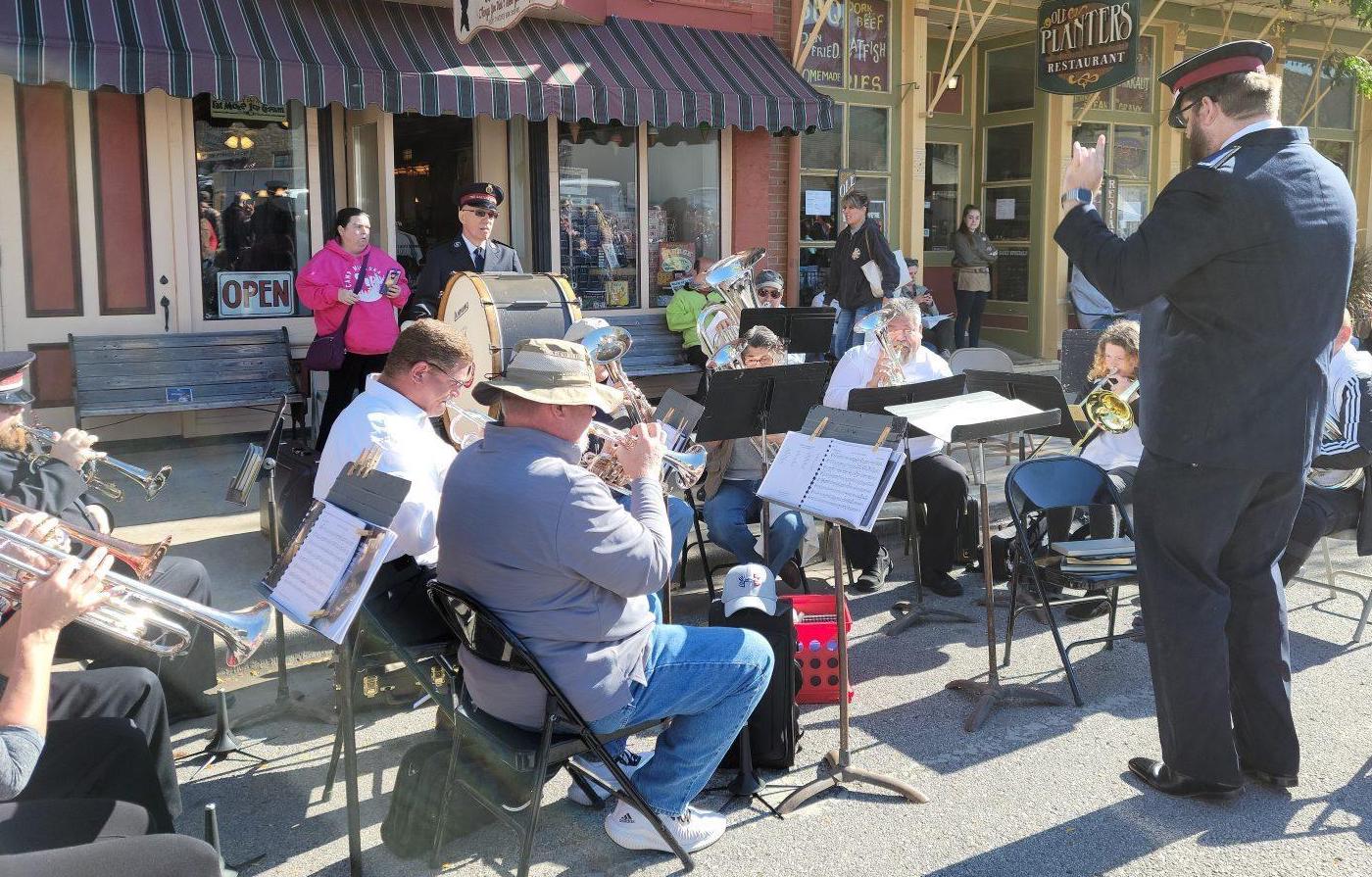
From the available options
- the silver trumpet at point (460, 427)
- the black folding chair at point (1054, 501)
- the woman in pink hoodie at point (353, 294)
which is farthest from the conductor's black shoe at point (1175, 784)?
the woman in pink hoodie at point (353, 294)

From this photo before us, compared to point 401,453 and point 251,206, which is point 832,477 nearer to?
point 401,453

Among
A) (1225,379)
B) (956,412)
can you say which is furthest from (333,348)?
(1225,379)

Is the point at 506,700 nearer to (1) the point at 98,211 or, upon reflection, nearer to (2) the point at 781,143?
(1) the point at 98,211

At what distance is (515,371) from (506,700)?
917 millimetres

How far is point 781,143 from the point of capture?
11.3 m

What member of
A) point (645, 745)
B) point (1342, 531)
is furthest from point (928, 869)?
point (1342, 531)

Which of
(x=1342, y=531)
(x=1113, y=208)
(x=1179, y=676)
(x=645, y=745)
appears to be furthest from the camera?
(x=1113, y=208)

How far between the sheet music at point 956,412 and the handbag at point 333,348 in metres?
4.66

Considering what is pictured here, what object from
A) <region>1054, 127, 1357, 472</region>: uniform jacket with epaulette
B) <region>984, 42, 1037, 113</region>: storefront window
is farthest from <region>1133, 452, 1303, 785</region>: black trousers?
<region>984, 42, 1037, 113</region>: storefront window

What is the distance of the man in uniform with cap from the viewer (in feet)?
13.3

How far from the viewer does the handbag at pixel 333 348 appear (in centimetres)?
789

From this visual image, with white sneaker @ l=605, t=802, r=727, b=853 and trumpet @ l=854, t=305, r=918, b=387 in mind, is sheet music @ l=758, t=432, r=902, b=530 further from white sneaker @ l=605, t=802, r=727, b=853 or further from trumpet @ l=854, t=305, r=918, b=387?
trumpet @ l=854, t=305, r=918, b=387

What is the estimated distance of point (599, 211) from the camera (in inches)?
416

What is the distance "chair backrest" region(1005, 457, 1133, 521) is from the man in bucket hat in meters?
2.00
